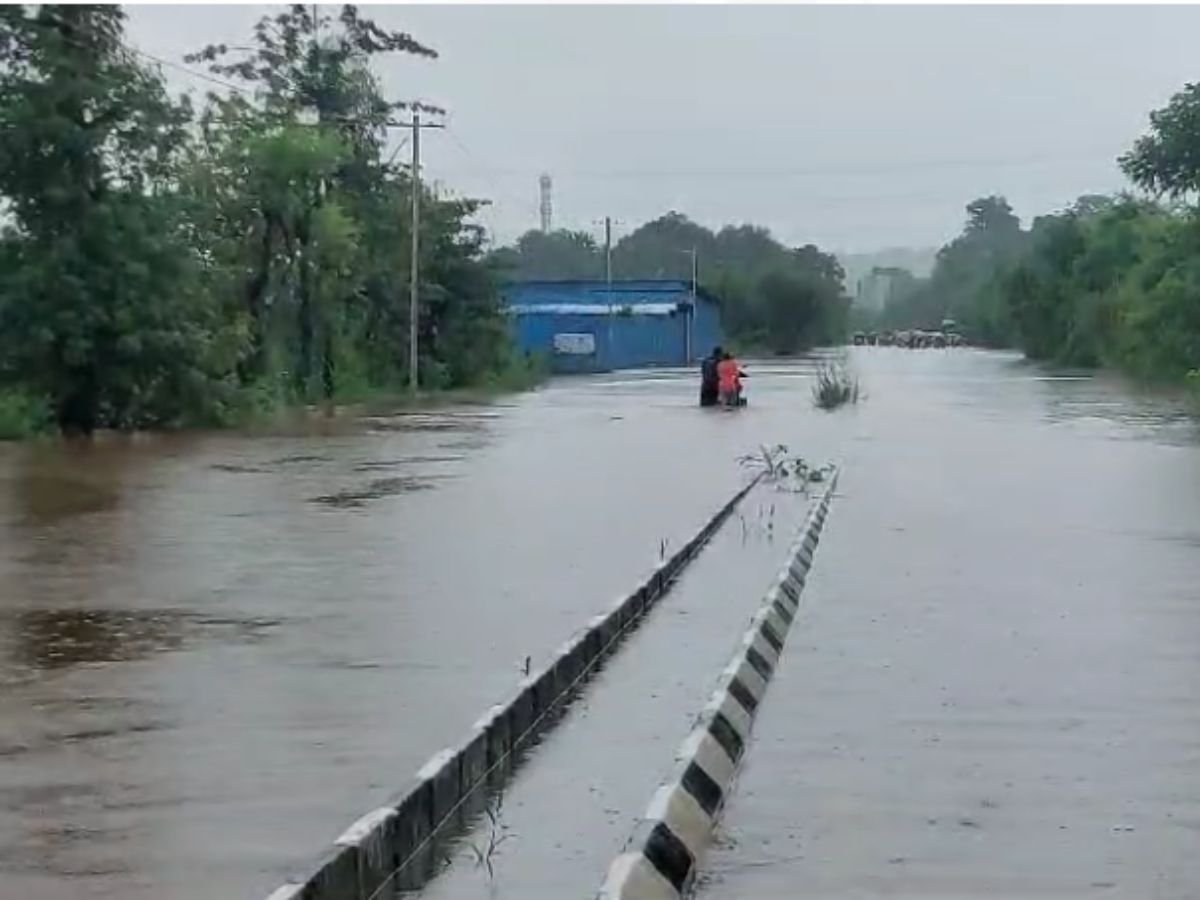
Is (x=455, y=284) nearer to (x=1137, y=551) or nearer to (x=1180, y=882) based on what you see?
(x=1137, y=551)

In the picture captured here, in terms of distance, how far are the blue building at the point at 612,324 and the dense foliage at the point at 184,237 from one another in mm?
22819

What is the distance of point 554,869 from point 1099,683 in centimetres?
438

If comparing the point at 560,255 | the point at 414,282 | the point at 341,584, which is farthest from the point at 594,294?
the point at 341,584

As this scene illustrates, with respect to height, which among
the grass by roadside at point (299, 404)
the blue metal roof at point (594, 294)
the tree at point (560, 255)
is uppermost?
the tree at point (560, 255)

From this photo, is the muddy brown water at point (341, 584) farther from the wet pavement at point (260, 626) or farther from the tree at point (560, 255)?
the tree at point (560, 255)

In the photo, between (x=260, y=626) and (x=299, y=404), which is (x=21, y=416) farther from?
(x=260, y=626)

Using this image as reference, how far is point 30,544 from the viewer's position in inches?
664

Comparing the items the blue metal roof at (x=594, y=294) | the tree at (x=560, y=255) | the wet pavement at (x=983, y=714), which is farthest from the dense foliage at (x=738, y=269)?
the wet pavement at (x=983, y=714)

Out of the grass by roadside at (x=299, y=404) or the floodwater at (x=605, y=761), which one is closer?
the floodwater at (x=605, y=761)

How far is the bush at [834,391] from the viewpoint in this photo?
145 feet

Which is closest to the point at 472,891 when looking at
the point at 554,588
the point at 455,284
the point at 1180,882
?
the point at 1180,882

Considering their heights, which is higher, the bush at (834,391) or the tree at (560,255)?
the tree at (560,255)

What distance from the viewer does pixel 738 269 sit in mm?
131125

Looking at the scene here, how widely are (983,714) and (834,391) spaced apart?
3537 centimetres
